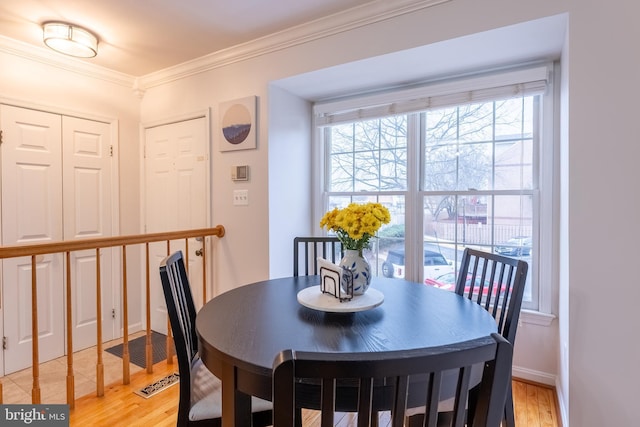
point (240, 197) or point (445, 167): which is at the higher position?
point (445, 167)

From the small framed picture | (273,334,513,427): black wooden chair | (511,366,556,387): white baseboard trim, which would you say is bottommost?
(511,366,556,387): white baseboard trim

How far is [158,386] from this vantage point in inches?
88.5

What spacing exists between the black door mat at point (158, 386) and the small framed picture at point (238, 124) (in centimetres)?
168

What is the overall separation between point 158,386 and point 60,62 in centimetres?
258

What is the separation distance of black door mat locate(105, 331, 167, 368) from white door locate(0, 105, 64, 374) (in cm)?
42

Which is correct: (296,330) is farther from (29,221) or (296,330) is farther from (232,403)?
(29,221)

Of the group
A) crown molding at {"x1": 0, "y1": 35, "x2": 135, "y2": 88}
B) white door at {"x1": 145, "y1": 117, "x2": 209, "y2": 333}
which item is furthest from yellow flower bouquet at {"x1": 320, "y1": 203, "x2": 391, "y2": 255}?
crown molding at {"x1": 0, "y1": 35, "x2": 135, "y2": 88}

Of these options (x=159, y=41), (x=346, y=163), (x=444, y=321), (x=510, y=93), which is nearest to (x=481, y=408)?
(x=444, y=321)

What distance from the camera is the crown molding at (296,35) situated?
2.04 metres

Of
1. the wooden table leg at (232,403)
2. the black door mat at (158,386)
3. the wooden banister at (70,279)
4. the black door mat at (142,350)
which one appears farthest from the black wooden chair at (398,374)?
the black door mat at (142,350)

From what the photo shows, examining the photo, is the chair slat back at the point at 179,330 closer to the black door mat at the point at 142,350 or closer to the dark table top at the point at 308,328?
the dark table top at the point at 308,328

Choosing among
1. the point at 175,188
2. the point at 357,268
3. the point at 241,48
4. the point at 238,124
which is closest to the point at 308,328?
the point at 357,268

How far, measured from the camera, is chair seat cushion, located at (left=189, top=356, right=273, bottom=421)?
1.20 m

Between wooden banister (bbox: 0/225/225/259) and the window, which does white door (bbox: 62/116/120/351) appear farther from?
the window
